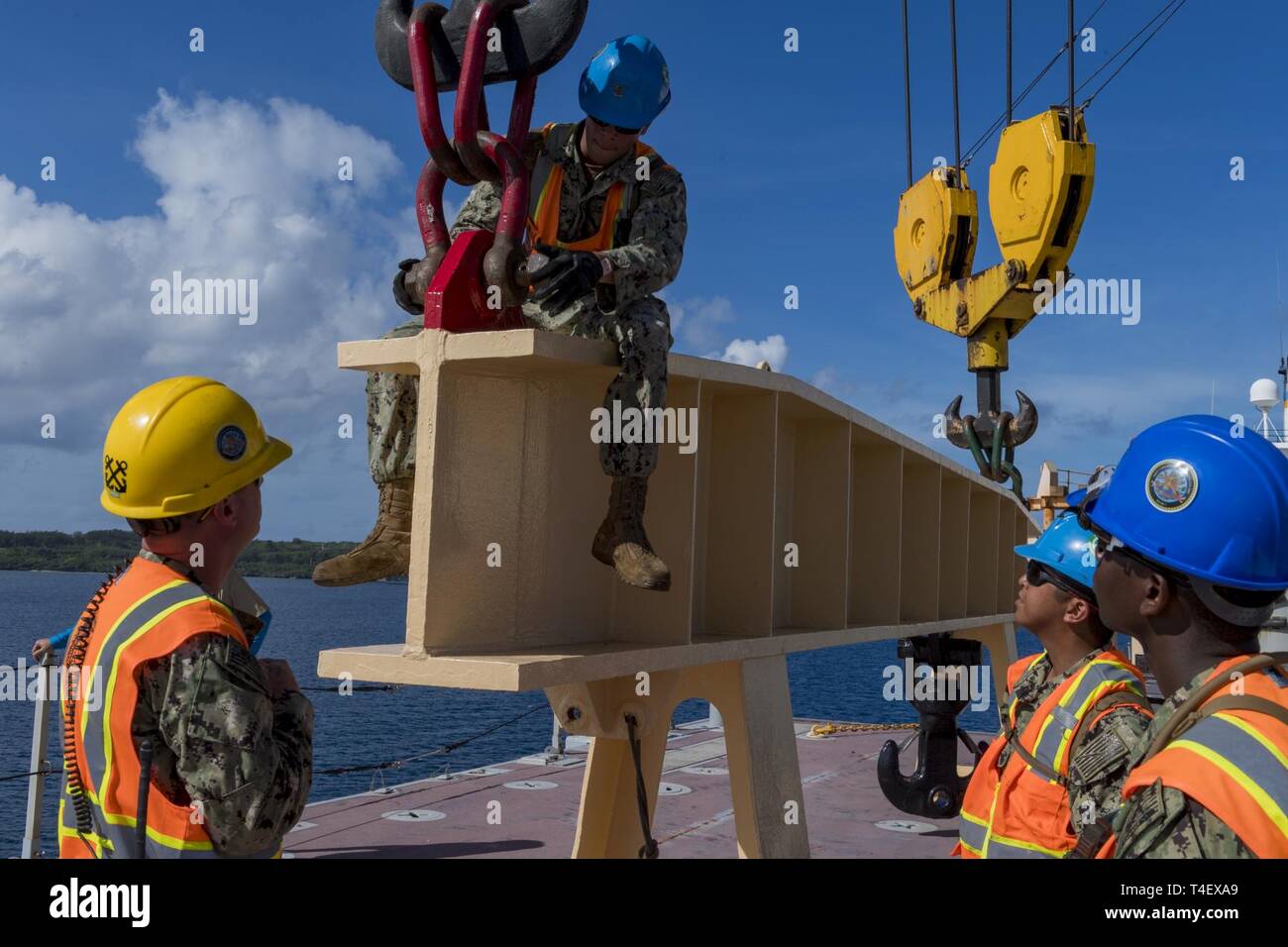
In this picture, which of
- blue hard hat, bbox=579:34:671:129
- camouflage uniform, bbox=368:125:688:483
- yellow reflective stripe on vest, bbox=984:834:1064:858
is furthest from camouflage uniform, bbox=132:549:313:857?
blue hard hat, bbox=579:34:671:129

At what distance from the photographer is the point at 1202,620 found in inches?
94.6

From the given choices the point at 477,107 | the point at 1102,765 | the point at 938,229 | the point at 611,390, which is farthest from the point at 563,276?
the point at 938,229

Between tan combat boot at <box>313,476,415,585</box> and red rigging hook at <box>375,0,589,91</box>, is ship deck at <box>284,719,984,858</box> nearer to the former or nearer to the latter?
tan combat boot at <box>313,476,415,585</box>

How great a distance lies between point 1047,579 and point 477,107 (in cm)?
298

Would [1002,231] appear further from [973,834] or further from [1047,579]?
[973,834]

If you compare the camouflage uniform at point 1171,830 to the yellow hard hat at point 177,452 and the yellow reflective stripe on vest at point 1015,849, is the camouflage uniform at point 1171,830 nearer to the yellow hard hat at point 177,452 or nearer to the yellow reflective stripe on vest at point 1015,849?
the yellow reflective stripe on vest at point 1015,849

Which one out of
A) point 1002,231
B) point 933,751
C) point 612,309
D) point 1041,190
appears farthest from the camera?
point 1002,231

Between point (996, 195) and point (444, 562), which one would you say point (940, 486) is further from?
point (444, 562)

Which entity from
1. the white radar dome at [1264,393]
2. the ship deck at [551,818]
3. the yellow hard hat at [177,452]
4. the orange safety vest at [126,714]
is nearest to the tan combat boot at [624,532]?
the yellow hard hat at [177,452]

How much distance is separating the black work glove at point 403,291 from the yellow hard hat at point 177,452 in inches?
63.8

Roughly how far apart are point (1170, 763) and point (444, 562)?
2860 millimetres

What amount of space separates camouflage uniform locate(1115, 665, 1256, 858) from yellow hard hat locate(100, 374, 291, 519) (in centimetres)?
224

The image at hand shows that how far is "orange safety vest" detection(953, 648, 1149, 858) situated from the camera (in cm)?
396

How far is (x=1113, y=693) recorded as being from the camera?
4000 millimetres
